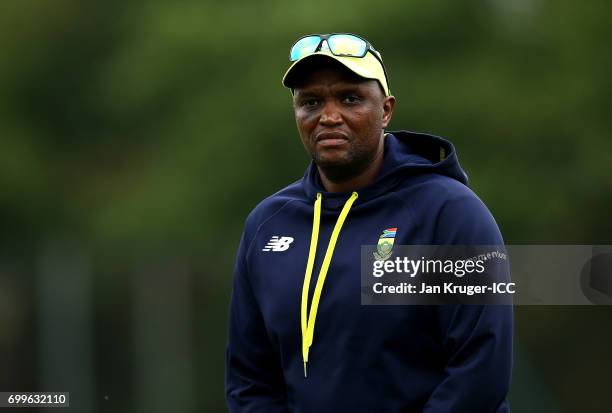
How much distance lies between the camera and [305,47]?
455cm

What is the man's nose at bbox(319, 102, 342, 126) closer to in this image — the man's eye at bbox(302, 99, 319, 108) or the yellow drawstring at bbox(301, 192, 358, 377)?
the man's eye at bbox(302, 99, 319, 108)

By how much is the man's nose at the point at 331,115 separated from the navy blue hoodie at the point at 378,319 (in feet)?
0.83

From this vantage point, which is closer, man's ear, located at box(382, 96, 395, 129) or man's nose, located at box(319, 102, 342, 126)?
man's nose, located at box(319, 102, 342, 126)

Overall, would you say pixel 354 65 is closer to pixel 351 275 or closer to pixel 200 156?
pixel 351 275

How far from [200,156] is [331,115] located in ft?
31.6

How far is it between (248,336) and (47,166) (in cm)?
1083

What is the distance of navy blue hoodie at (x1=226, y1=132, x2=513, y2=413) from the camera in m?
4.22

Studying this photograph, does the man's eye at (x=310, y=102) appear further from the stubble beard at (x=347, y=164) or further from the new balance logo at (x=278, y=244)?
the new balance logo at (x=278, y=244)

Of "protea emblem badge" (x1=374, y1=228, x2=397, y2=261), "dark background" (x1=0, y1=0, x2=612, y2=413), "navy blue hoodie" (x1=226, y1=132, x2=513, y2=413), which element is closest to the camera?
"navy blue hoodie" (x1=226, y1=132, x2=513, y2=413)

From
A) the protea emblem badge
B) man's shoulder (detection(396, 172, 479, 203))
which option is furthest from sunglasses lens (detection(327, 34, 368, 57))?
the protea emblem badge

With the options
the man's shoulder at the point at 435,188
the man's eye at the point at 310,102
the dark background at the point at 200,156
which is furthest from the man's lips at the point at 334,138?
the dark background at the point at 200,156

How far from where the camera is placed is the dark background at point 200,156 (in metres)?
13.1

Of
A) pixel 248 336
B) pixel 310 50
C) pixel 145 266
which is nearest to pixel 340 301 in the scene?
pixel 248 336

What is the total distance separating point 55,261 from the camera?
575 inches
